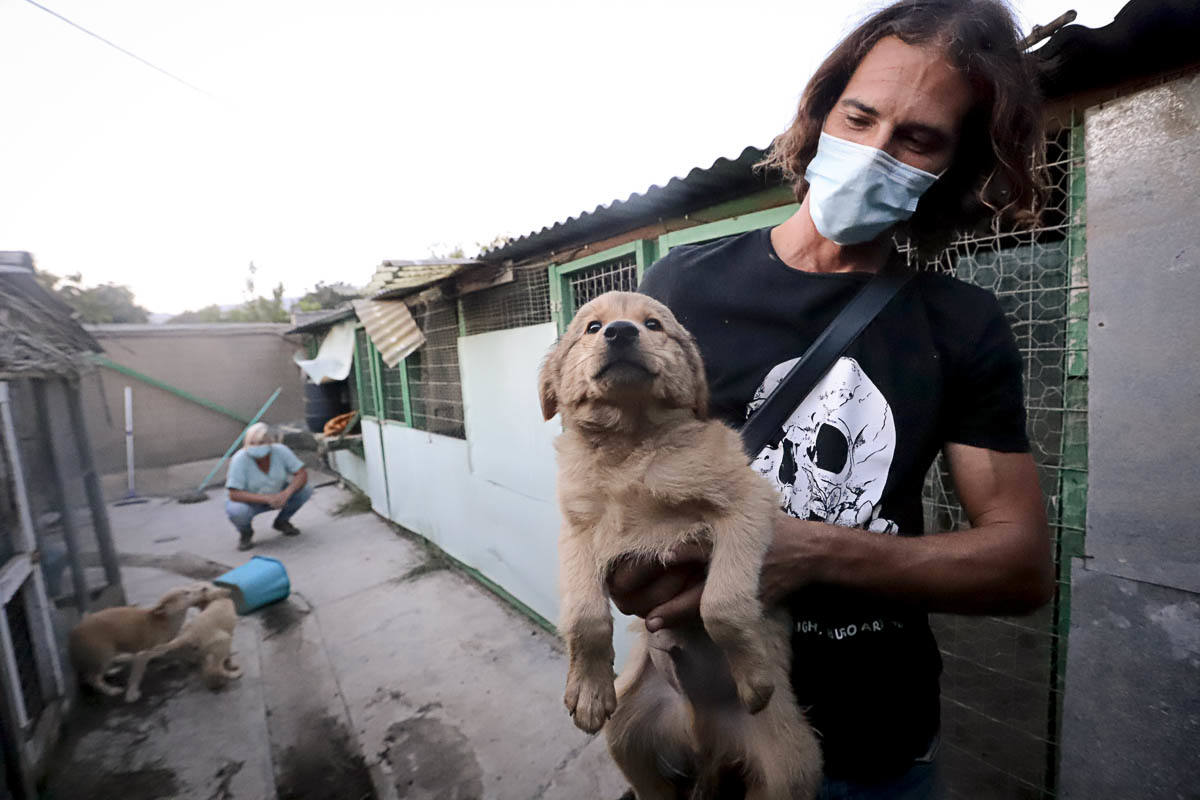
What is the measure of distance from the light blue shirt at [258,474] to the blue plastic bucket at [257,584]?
10.4 feet

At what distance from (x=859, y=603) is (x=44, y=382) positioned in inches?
300

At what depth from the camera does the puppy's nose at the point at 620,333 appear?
1675 millimetres

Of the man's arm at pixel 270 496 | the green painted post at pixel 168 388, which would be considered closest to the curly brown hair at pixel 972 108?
the man's arm at pixel 270 496

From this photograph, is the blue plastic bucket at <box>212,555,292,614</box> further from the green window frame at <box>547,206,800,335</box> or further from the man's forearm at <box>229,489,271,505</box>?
the green window frame at <box>547,206,800,335</box>

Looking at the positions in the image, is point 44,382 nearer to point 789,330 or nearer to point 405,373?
point 405,373

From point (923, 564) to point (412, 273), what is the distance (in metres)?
6.04

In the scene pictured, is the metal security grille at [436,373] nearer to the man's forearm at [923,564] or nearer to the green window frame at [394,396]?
the green window frame at [394,396]

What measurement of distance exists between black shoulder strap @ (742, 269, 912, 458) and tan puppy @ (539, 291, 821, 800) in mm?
199

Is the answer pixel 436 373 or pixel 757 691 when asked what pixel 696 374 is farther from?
pixel 436 373

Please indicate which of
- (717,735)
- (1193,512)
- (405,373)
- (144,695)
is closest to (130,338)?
(405,373)

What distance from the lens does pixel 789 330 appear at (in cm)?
167

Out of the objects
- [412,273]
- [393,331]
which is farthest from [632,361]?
[393,331]

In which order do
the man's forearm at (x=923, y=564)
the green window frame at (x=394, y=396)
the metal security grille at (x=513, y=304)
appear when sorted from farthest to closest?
the green window frame at (x=394, y=396) → the metal security grille at (x=513, y=304) → the man's forearm at (x=923, y=564)

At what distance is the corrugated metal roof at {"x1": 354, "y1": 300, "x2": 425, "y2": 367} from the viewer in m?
7.98
